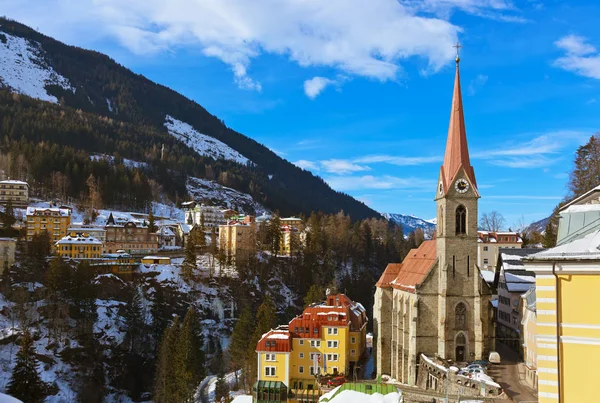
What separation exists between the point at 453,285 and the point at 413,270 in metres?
6.15

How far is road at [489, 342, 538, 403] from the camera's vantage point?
2748 centimetres

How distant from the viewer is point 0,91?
185m

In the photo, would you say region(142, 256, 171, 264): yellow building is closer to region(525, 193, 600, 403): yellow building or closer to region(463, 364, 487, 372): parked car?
region(463, 364, 487, 372): parked car

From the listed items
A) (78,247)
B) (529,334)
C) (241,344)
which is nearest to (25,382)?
(241,344)

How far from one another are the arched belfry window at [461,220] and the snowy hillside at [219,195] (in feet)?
462

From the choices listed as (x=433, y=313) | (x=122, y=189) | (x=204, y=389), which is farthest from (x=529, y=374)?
(x=122, y=189)

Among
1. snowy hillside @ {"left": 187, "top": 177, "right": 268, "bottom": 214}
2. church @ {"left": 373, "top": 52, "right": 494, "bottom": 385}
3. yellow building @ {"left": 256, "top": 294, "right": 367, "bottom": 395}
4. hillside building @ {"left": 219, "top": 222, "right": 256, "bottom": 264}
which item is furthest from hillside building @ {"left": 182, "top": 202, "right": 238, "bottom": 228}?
church @ {"left": 373, "top": 52, "right": 494, "bottom": 385}

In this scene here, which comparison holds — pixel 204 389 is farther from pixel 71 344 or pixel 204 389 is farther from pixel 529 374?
pixel 529 374

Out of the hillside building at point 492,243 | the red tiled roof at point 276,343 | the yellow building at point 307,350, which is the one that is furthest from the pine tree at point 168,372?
the hillside building at point 492,243

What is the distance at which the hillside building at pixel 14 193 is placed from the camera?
102 m

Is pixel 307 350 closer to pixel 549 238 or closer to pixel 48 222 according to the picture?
pixel 549 238

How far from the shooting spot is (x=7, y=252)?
2773 inches

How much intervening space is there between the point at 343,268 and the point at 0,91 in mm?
157051

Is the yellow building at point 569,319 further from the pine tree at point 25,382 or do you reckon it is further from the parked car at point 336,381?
the pine tree at point 25,382
